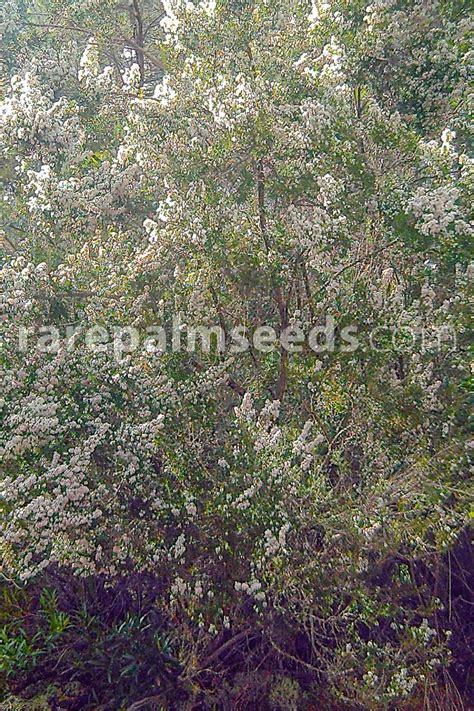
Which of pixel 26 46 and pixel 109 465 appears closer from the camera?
pixel 109 465

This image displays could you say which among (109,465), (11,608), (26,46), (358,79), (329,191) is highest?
(26,46)

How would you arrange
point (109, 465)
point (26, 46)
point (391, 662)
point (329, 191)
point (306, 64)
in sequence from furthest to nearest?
point (26, 46), point (306, 64), point (329, 191), point (109, 465), point (391, 662)

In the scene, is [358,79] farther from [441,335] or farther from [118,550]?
[118,550]

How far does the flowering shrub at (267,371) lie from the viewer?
3.38 metres

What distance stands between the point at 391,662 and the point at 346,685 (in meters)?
0.28

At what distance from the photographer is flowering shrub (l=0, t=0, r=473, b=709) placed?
338 cm

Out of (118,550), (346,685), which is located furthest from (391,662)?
(118,550)

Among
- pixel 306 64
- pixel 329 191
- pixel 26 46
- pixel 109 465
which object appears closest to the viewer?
pixel 109 465

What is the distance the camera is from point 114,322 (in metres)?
4.21

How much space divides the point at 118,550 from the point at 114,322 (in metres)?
1.51

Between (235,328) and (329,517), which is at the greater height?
(235,328)

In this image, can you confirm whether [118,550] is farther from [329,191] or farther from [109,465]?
[329,191]

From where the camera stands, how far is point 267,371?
4305 mm

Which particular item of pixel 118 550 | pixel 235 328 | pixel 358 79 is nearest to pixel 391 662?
pixel 118 550
